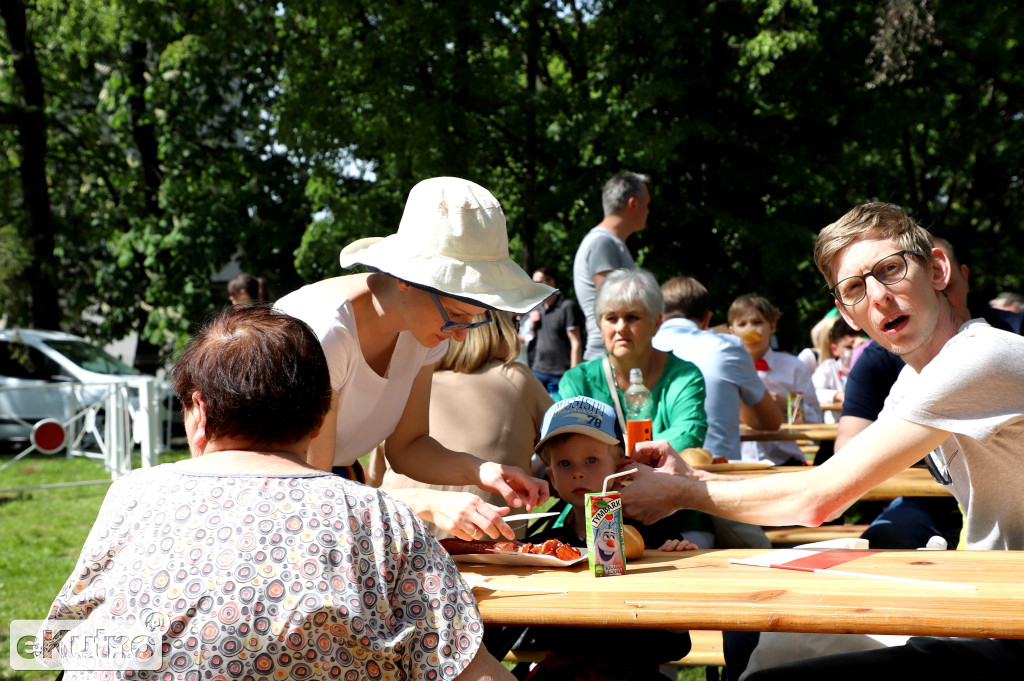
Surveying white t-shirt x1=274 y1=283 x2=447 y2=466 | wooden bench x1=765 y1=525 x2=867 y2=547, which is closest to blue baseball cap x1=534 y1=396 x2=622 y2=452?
white t-shirt x1=274 y1=283 x2=447 y2=466

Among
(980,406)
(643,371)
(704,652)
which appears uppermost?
(980,406)

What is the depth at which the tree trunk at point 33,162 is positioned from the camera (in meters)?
14.6

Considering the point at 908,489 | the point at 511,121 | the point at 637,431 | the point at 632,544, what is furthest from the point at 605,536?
the point at 511,121

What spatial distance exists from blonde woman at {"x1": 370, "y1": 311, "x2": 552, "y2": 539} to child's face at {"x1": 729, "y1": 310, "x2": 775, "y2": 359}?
2853 millimetres

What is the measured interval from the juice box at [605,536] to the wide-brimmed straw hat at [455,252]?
0.55m

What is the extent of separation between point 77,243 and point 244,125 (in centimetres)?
393

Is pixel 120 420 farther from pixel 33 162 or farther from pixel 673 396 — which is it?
pixel 673 396

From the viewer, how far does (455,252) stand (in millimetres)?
2586

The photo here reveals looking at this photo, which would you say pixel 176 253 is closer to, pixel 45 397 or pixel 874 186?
pixel 45 397

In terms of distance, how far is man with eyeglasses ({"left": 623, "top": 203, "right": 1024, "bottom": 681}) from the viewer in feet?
7.43

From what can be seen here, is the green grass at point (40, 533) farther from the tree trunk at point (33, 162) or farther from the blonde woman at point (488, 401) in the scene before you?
the tree trunk at point (33, 162)

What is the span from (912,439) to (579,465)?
3.50 ft

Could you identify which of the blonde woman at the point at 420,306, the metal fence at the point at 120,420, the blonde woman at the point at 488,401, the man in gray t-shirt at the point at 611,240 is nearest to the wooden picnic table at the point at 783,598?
the blonde woman at the point at 420,306

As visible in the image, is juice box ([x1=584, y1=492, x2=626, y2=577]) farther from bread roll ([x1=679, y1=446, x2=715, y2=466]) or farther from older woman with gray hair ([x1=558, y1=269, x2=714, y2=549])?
older woman with gray hair ([x1=558, y1=269, x2=714, y2=549])
